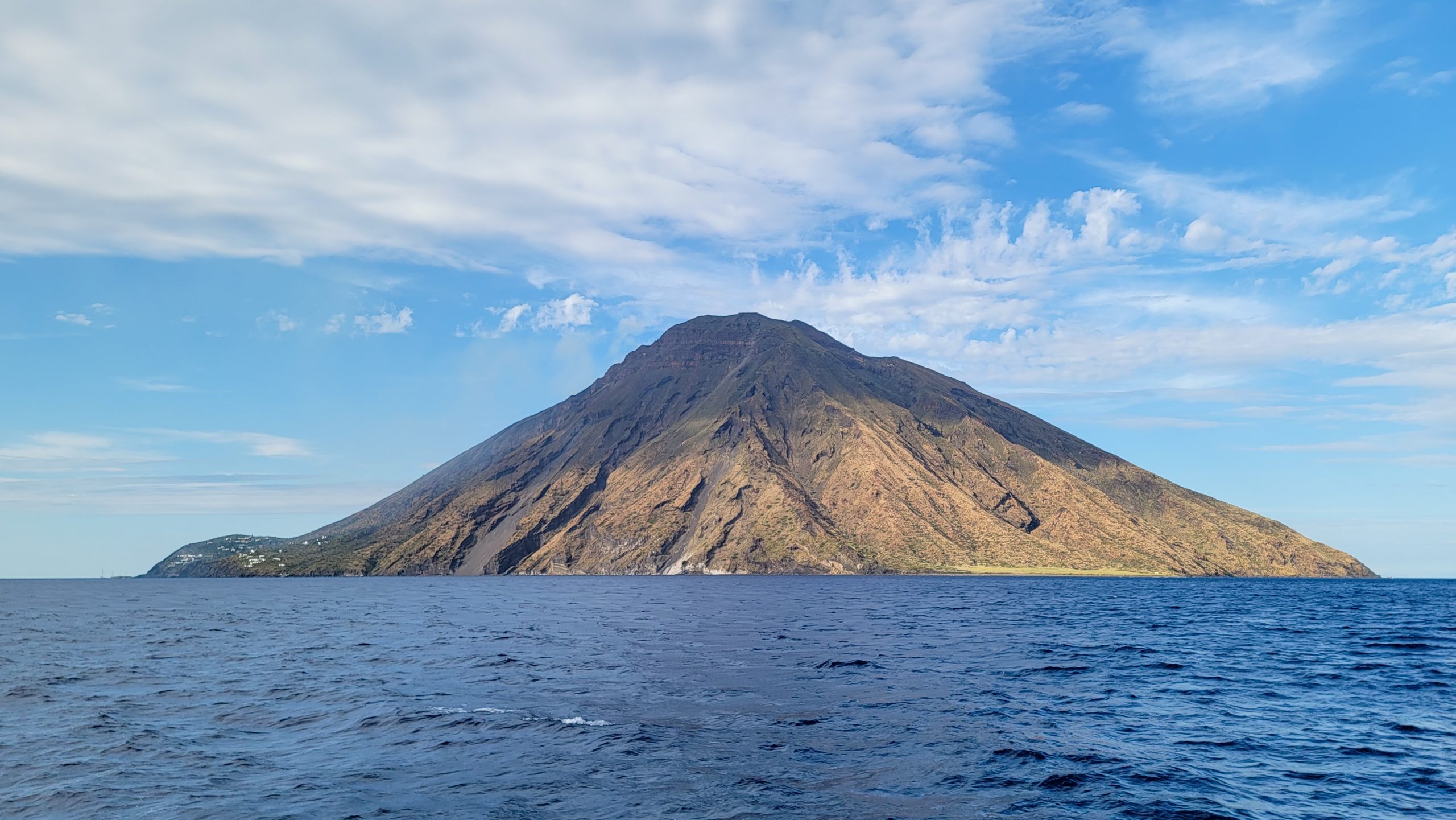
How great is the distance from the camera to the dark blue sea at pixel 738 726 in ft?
91.0

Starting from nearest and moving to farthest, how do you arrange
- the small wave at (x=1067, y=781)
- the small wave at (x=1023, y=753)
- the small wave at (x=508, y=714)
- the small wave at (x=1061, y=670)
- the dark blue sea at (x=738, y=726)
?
the dark blue sea at (x=738, y=726)
the small wave at (x=1067, y=781)
the small wave at (x=1023, y=753)
the small wave at (x=508, y=714)
the small wave at (x=1061, y=670)

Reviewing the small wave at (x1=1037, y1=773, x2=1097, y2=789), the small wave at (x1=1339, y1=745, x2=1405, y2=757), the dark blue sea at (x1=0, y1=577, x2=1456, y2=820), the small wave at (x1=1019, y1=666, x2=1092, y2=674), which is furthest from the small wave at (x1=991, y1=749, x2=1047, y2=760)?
the small wave at (x1=1019, y1=666, x2=1092, y2=674)

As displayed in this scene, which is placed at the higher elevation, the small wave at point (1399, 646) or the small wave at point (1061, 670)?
the small wave at point (1061, 670)

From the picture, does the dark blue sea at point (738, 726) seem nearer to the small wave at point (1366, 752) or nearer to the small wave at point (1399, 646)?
the small wave at point (1366, 752)

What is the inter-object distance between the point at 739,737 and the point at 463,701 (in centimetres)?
1800

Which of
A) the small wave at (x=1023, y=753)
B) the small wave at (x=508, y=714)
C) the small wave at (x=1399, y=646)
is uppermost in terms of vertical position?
the small wave at (x=508, y=714)

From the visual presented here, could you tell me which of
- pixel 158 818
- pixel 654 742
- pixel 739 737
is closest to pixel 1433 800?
pixel 739 737

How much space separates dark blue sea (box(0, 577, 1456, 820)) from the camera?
1093 inches

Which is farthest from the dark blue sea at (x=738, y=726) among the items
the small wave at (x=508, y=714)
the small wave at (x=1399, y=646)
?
the small wave at (x=1399, y=646)

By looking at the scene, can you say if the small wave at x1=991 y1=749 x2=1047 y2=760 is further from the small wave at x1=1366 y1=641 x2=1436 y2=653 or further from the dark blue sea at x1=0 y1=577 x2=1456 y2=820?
the small wave at x1=1366 y1=641 x2=1436 y2=653

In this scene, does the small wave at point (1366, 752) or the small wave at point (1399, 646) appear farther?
the small wave at point (1399, 646)

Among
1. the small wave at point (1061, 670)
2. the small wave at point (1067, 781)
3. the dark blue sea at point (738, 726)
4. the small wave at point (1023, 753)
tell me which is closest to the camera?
the dark blue sea at point (738, 726)

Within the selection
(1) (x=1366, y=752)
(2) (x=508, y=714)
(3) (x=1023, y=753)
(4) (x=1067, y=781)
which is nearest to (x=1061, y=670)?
(1) (x=1366, y=752)

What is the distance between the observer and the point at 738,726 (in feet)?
126
